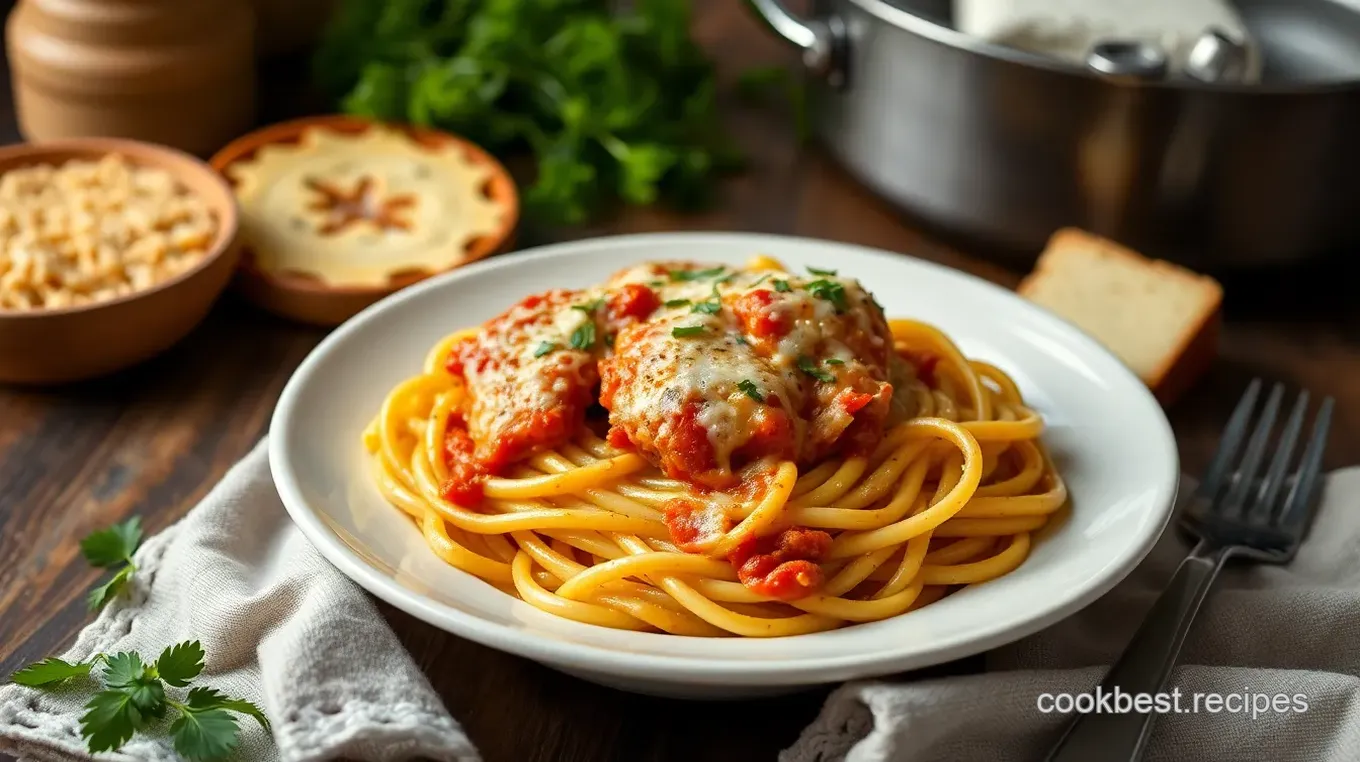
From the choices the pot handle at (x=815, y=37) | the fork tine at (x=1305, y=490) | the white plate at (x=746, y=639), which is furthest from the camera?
the pot handle at (x=815, y=37)

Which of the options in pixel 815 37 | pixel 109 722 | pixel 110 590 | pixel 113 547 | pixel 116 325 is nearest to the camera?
pixel 109 722

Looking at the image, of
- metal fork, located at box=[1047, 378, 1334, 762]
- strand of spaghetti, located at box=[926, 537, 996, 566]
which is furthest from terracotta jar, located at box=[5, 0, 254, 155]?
metal fork, located at box=[1047, 378, 1334, 762]

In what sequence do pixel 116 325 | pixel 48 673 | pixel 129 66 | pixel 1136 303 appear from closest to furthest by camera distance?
pixel 48 673 → pixel 116 325 → pixel 1136 303 → pixel 129 66

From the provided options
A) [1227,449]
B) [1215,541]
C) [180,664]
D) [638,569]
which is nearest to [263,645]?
[180,664]

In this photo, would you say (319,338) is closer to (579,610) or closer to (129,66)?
(129,66)

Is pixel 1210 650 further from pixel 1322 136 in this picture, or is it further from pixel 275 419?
pixel 275 419

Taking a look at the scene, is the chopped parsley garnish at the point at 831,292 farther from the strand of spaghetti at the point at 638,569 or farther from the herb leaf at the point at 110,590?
the herb leaf at the point at 110,590

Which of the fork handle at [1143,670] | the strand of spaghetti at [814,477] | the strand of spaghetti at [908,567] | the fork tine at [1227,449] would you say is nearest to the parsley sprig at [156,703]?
the strand of spaghetti at [814,477]
